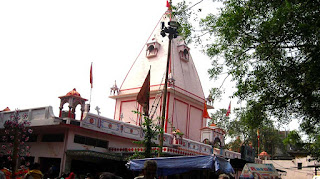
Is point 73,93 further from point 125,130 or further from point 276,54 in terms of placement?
point 276,54

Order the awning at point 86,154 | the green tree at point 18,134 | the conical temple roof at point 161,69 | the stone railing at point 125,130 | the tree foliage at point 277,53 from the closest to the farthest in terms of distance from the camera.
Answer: the tree foliage at point 277,53 → the green tree at point 18,134 → the awning at point 86,154 → the stone railing at point 125,130 → the conical temple roof at point 161,69

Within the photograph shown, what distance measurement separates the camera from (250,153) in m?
19.5

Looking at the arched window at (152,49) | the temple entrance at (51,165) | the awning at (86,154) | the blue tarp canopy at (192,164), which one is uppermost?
the arched window at (152,49)

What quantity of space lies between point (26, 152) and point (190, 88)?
46.8ft

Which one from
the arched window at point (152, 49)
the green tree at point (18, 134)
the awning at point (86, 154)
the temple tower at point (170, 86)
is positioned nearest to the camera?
the green tree at point (18, 134)

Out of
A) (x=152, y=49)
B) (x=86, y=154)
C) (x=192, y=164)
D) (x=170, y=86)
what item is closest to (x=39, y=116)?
(x=86, y=154)

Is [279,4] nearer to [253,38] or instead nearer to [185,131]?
[253,38]

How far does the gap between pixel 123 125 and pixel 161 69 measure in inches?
323

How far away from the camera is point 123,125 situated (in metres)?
20.1

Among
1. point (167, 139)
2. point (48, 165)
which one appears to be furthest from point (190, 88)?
point (48, 165)

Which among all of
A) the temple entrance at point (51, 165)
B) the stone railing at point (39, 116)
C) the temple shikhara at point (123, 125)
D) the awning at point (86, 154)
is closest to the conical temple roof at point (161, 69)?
the temple shikhara at point (123, 125)

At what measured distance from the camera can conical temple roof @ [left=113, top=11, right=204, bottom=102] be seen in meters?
27.0

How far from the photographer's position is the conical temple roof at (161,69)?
26953 mm

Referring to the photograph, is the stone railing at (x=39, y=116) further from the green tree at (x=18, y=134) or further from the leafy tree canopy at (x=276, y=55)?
the leafy tree canopy at (x=276, y=55)
